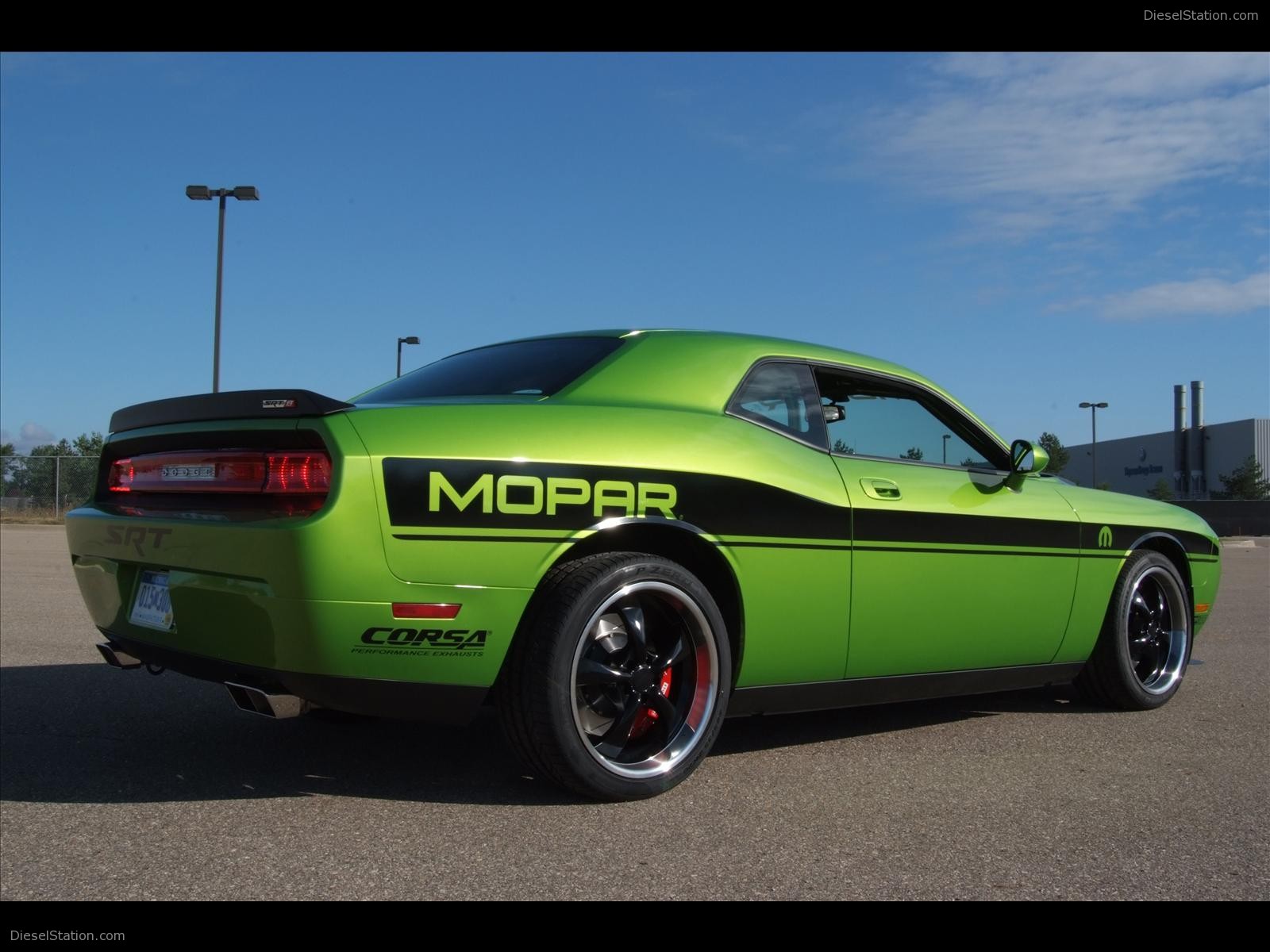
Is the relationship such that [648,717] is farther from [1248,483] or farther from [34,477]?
[1248,483]

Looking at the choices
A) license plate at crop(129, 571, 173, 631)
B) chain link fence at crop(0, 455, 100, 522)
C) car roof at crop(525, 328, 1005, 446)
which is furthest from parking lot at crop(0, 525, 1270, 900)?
chain link fence at crop(0, 455, 100, 522)

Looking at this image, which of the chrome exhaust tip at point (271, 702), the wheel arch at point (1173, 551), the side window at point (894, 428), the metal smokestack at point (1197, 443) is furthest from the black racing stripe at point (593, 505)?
the metal smokestack at point (1197, 443)

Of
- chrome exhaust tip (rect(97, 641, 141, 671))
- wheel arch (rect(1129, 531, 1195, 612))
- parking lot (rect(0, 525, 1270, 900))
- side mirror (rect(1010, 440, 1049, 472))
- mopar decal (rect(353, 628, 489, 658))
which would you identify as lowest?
parking lot (rect(0, 525, 1270, 900))

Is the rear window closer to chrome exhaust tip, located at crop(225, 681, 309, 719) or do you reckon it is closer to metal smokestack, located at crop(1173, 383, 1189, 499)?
chrome exhaust tip, located at crop(225, 681, 309, 719)

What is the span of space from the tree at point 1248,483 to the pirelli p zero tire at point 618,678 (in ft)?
193

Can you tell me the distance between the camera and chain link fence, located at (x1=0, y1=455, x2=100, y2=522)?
3100 cm

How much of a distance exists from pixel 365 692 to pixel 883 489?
1.95m

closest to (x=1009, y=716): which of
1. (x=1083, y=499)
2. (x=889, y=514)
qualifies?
(x=1083, y=499)

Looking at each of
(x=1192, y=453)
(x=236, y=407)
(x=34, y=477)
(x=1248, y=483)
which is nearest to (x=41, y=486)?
(x=34, y=477)

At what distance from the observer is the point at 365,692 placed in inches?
121

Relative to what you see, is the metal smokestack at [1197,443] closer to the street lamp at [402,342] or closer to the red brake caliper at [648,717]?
the street lamp at [402,342]

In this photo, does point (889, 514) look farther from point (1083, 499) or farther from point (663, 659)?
point (1083, 499)

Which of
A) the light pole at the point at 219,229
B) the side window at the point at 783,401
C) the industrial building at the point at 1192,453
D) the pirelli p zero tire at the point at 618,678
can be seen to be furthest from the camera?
the industrial building at the point at 1192,453

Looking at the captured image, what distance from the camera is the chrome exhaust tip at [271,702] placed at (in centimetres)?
308
